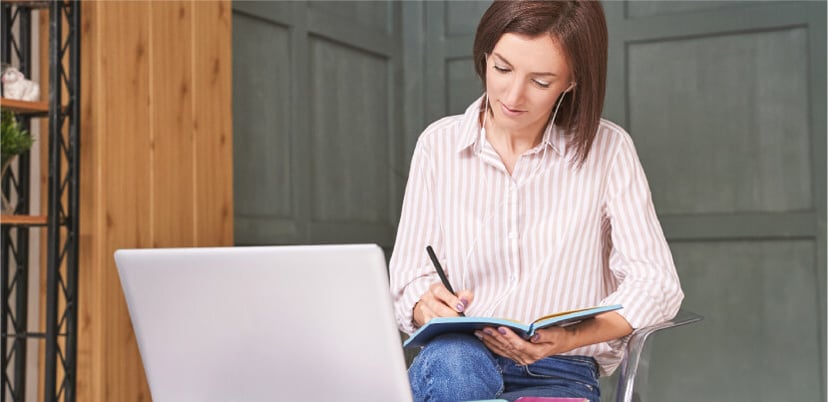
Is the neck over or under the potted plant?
under

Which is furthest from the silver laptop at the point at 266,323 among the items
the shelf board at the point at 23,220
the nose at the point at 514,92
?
the shelf board at the point at 23,220

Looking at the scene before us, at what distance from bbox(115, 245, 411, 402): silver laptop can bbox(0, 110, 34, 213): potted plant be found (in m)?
1.19

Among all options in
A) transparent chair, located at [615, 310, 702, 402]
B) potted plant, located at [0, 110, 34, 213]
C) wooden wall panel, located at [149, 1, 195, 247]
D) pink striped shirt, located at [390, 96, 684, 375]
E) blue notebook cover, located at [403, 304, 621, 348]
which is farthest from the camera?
wooden wall panel, located at [149, 1, 195, 247]

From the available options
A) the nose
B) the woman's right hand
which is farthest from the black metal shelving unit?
the nose

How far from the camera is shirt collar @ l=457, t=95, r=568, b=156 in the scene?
1.71 metres

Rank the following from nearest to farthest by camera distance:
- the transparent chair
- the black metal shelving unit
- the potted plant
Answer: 1. the transparent chair
2. the potted plant
3. the black metal shelving unit

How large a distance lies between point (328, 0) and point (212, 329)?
9.29 feet

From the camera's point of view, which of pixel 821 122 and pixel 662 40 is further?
pixel 662 40

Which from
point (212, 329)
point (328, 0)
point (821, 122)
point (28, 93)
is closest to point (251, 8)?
point (328, 0)

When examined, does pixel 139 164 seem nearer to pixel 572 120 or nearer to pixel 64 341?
pixel 64 341

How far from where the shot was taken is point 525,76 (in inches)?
63.7

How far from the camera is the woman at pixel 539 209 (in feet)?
5.21

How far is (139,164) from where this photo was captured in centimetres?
264

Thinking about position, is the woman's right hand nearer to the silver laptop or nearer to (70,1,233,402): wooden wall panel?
the silver laptop
